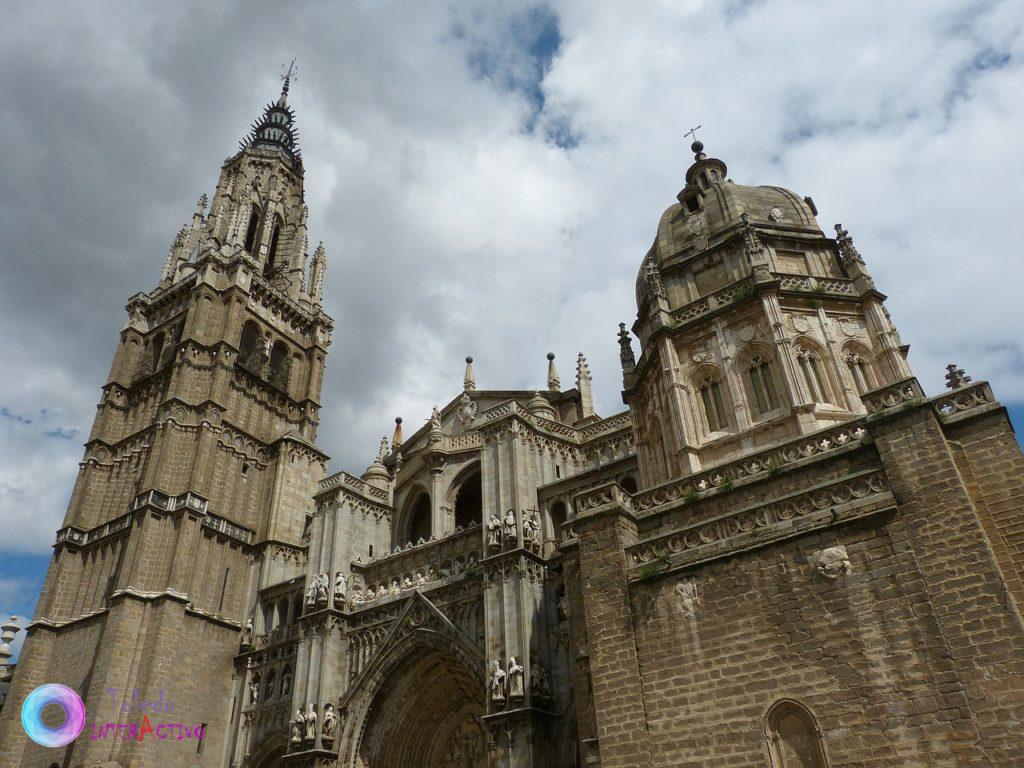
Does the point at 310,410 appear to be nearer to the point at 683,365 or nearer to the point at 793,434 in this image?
the point at 683,365

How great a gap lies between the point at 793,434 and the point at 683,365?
382 cm

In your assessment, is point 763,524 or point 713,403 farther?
point 713,403

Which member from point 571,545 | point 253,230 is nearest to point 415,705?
point 571,545

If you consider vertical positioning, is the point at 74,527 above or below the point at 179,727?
above

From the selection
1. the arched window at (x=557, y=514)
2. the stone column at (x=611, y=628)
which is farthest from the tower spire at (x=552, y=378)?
the stone column at (x=611, y=628)

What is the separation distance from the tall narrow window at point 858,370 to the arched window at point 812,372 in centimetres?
81

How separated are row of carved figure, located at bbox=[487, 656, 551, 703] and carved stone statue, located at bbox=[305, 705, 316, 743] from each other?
6.93 m

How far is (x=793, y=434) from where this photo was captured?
1723 centimetres

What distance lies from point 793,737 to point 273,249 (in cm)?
4303

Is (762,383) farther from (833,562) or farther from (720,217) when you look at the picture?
→ (833,562)

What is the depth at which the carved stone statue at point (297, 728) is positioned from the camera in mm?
23266

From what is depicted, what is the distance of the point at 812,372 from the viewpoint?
18266 mm

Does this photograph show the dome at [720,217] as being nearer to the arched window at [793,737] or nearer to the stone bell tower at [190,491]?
the arched window at [793,737]

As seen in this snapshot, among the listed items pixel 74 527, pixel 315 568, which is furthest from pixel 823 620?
pixel 74 527
